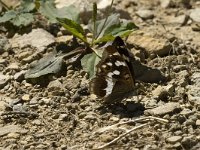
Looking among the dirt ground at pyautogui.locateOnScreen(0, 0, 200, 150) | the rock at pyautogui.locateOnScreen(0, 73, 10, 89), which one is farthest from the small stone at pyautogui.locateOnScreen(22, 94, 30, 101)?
the rock at pyautogui.locateOnScreen(0, 73, 10, 89)

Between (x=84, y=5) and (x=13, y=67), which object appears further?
(x=84, y=5)

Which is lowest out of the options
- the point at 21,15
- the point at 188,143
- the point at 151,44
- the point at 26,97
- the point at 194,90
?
the point at 188,143

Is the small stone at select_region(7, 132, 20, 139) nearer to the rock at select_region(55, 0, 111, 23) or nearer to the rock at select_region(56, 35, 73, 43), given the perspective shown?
the rock at select_region(56, 35, 73, 43)

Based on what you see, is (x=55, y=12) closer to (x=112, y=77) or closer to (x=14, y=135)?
(x=112, y=77)

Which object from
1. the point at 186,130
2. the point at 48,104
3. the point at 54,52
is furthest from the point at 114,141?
the point at 54,52

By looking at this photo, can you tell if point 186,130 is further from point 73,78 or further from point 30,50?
point 30,50

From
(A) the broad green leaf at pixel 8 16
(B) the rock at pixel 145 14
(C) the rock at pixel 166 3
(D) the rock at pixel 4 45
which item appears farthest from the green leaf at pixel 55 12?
(C) the rock at pixel 166 3

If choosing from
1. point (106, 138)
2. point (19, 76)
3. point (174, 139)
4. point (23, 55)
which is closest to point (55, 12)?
point (23, 55)
